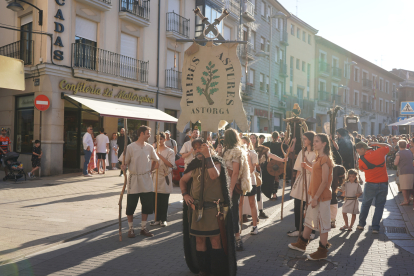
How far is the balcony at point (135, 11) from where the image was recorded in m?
18.0

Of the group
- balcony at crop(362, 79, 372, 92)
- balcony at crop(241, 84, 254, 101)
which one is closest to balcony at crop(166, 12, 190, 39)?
balcony at crop(241, 84, 254, 101)

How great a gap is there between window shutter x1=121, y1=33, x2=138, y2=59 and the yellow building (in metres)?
22.1

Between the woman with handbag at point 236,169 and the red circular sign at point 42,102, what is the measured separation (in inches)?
407

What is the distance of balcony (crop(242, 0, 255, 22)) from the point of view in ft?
97.2

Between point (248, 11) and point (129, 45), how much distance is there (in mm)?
14418

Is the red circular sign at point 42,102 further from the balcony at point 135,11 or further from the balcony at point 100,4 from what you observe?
the balcony at point 135,11

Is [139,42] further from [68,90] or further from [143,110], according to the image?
[68,90]

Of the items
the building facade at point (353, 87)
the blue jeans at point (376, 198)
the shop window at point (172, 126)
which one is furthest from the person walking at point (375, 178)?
the building facade at point (353, 87)

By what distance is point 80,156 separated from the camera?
16500mm

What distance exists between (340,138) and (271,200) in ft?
8.59

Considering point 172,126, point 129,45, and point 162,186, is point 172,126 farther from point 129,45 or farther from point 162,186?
point 162,186

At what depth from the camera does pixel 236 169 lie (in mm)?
5555

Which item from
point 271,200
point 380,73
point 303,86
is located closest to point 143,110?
point 271,200

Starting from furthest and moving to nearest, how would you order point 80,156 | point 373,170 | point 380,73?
point 380,73, point 80,156, point 373,170
